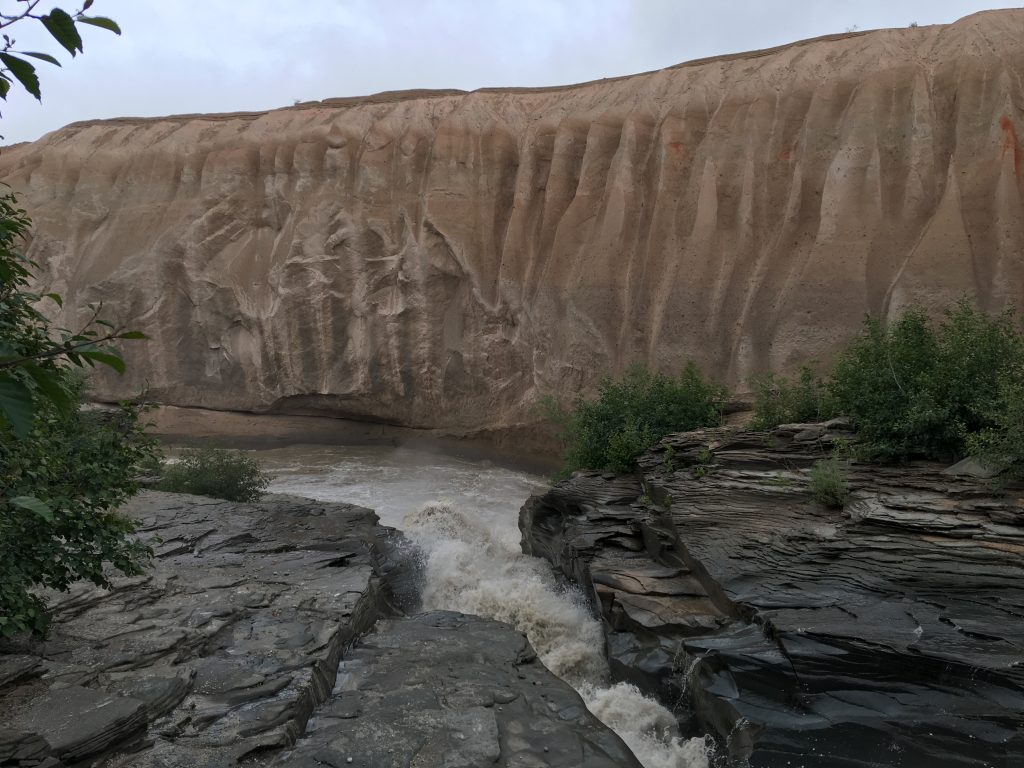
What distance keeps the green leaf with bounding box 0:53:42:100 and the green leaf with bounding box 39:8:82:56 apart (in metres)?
0.10

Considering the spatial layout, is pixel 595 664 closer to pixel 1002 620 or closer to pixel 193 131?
pixel 1002 620

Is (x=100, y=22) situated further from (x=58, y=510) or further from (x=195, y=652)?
(x=195, y=652)

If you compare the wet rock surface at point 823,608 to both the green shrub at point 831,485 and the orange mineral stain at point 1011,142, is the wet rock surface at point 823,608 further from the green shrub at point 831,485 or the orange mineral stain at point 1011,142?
the orange mineral stain at point 1011,142

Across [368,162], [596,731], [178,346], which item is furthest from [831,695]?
[178,346]

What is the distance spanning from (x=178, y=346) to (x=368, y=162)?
7.81 meters

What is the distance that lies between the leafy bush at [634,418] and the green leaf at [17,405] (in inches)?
436

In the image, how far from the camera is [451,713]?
6668 millimetres

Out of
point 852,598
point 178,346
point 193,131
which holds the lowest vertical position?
point 852,598

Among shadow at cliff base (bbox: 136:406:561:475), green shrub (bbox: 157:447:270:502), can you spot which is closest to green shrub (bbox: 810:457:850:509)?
green shrub (bbox: 157:447:270:502)

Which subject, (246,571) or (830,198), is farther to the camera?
(830,198)

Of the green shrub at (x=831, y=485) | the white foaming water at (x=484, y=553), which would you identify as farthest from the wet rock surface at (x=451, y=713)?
the green shrub at (x=831, y=485)

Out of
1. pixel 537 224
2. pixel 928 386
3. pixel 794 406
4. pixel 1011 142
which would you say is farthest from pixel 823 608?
pixel 537 224

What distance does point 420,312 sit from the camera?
68.7 ft

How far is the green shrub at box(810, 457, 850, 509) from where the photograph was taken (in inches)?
336
